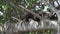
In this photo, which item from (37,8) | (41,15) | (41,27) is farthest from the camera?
(37,8)

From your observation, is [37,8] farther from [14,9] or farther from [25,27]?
[25,27]

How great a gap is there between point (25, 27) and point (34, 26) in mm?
105

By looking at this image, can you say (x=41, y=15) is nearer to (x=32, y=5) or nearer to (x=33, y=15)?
(x=33, y=15)

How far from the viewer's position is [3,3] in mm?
2205

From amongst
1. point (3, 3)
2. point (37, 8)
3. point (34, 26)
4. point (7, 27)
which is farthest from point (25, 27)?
point (3, 3)

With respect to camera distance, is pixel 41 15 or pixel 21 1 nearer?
pixel 41 15

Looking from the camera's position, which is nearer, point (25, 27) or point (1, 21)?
point (25, 27)

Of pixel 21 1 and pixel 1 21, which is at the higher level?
pixel 21 1

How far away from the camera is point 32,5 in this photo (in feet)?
7.22

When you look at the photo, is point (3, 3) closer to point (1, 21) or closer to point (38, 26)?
point (1, 21)

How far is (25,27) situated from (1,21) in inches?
26.9

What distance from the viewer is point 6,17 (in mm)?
2229

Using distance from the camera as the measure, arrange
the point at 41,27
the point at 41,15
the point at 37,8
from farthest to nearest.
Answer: the point at 37,8, the point at 41,15, the point at 41,27

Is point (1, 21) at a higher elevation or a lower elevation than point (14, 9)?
lower
